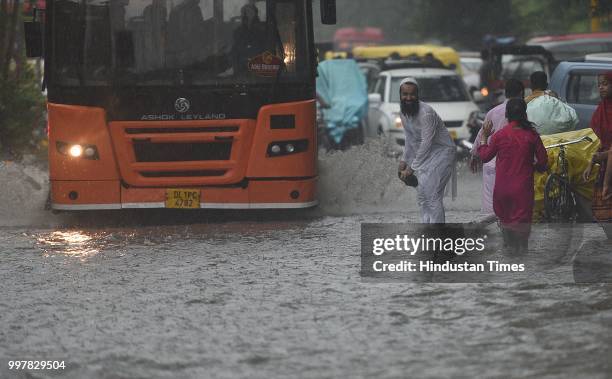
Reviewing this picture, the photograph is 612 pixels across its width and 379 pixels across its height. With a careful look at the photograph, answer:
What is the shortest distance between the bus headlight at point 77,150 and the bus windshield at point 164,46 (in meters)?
0.62

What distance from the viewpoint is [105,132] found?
13.6m

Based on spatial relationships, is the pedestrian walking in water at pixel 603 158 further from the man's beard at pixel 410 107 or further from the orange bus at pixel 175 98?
the orange bus at pixel 175 98

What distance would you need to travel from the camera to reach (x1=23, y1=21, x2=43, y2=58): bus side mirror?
1334cm

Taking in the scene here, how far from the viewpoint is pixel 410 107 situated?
11.4 m

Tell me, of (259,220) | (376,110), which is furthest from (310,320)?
(376,110)

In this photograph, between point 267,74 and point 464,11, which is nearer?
point 267,74

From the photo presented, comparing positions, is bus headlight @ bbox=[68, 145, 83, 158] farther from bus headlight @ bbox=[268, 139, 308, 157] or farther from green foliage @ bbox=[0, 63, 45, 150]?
green foliage @ bbox=[0, 63, 45, 150]

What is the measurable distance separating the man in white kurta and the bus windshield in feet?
7.71

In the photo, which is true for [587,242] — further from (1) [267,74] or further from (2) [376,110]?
(2) [376,110]

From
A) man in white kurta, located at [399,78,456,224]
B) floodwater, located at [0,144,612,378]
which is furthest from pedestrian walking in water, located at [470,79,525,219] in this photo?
man in white kurta, located at [399,78,456,224]

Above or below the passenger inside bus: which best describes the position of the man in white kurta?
below

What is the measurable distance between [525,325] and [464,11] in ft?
171

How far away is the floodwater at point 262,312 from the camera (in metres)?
7.30

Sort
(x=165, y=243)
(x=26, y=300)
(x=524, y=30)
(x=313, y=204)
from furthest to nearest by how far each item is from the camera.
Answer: (x=524, y=30) < (x=313, y=204) < (x=165, y=243) < (x=26, y=300)
